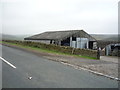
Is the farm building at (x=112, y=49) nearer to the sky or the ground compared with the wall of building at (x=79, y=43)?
nearer to the ground

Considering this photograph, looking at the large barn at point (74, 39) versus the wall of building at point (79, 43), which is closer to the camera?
the large barn at point (74, 39)

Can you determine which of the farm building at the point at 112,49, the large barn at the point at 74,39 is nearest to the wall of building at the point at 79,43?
the large barn at the point at 74,39

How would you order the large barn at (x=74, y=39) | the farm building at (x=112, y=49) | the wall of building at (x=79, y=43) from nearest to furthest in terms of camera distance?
the farm building at (x=112, y=49) < the large barn at (x=74, y=39) < the wall of building at (x=79, y=43)

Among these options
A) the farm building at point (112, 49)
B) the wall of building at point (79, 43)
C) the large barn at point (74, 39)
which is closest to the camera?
the farm building at point (112, 49)

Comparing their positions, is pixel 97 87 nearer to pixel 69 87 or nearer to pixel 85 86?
pixel 85 86

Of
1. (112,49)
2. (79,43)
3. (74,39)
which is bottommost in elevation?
(112,49)

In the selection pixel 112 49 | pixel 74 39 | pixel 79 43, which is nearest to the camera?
pixel 112 49

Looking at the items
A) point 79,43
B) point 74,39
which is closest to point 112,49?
point 79,43

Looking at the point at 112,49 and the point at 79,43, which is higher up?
the point at 79,43

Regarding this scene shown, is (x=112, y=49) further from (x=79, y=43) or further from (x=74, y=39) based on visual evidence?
(x=74, y=39)

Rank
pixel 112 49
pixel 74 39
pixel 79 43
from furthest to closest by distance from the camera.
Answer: pixel 74 39
pixel 79 43
pixel 112 49

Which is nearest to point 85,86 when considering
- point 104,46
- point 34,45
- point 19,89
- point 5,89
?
point 19,89

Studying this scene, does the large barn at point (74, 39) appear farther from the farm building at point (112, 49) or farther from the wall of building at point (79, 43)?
the farm building at point (112, 49)

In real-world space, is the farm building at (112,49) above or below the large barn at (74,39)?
below
